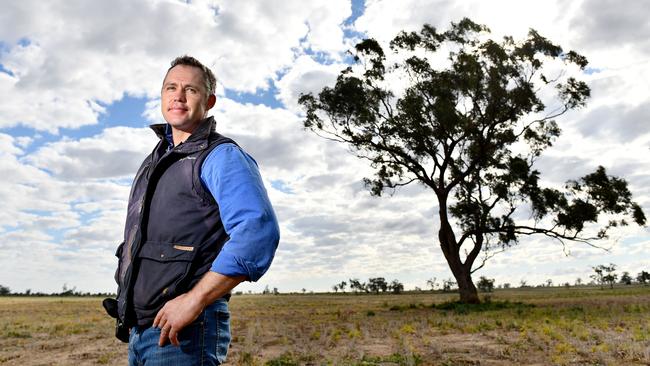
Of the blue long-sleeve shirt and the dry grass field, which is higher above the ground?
the blue long-sleeve shirt

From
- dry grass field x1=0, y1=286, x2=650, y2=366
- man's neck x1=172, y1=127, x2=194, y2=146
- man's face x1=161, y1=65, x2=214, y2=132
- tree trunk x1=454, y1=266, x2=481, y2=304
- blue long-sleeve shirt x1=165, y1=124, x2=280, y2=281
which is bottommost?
dry grass field x1=0, y1=286, x2=650, y2=366

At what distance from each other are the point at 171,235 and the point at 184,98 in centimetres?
77

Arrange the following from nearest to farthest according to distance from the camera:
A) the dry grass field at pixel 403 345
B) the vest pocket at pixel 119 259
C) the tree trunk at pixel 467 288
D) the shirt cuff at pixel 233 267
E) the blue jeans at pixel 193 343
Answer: the shirt cuff at pixel 233 267, the blue jeans at pixel 193 343, the vest pocket at pixel 119 259, the dry grass field at pixel 403 345, the tree trunk at pixel 467 288

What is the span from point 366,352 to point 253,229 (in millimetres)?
8319

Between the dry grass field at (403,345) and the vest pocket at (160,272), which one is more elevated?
the vest pocket at (160,272)

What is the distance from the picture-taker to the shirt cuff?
1997 mm

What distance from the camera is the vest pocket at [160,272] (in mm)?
2158

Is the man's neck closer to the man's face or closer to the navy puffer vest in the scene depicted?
the man's face

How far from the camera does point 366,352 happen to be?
973 cm

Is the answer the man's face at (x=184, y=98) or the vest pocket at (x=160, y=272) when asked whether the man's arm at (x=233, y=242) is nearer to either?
the vest pocket at (x=160, y=272)

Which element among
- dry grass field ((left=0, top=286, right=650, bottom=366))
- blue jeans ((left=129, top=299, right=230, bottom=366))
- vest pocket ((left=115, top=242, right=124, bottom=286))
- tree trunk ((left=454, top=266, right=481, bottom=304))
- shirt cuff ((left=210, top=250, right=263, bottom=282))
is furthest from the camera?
tree trunk ((left=454, top=266, right=481, bottom=304))

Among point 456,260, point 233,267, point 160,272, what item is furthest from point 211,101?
point 456,260

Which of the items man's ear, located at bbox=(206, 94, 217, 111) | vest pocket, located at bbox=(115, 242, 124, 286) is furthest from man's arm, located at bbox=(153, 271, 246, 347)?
man's ear, located at bbox=(206, 94, 217, 111)

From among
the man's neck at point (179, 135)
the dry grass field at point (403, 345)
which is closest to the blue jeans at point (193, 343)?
the man's neck at point (179, 135)
